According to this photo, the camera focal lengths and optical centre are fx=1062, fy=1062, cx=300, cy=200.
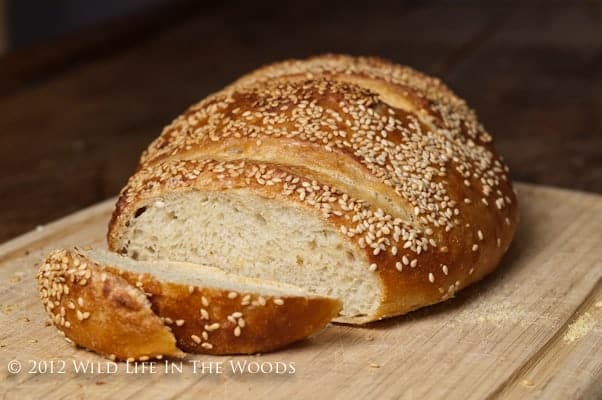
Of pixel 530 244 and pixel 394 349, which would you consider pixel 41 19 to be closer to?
pixel 530 244

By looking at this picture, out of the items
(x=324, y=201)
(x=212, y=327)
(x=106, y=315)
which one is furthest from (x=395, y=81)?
(x=106, y=315)

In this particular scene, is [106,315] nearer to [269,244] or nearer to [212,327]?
[212,327]

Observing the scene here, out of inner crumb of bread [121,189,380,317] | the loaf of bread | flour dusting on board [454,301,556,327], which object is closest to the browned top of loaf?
the loaf of bread

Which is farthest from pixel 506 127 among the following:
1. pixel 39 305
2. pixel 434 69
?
pixel 39 305

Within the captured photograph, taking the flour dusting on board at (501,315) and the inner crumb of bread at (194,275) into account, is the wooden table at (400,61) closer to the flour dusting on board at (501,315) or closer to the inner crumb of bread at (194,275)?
the flour dusting on board at (501,315)

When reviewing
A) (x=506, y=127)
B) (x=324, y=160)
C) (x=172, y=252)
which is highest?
(x=324, y=160)

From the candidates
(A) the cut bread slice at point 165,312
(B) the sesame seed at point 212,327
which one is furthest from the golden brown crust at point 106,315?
(B) the sesame seed at point 212,327
